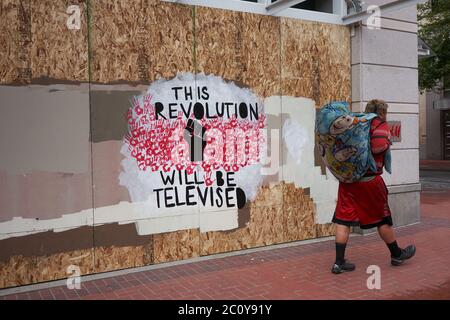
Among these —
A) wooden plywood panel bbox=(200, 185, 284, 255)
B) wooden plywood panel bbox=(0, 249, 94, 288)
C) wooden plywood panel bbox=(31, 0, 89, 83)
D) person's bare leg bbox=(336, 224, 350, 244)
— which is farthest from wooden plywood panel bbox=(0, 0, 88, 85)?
person's bare leg bbox=(336, 224, 350, 244)

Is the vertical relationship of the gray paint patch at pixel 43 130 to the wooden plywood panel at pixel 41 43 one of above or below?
below

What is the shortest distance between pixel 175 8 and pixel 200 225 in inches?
109

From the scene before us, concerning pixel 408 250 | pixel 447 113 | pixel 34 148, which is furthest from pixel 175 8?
pixel 447 113

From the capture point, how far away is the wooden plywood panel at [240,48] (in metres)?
5.86

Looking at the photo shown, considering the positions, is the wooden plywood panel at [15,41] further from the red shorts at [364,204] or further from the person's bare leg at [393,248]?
the person's bare leg at [393,248]

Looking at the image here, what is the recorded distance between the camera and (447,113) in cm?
2569

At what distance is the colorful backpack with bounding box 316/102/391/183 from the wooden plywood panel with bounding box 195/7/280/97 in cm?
165

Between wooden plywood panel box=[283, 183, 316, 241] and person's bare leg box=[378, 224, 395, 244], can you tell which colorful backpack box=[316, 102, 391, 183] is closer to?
person's bare leg box=[378, 224, 395, 244]

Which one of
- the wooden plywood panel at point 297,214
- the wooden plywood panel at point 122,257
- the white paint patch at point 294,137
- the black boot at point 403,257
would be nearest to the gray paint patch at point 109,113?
the wooden plywood panel at point 122,257

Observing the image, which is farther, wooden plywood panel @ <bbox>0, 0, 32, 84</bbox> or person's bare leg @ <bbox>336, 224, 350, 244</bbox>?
person's bare leg @ <bbox>336, 224, 350, 244</bbox>

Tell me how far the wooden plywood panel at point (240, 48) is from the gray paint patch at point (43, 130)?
169 centimetres

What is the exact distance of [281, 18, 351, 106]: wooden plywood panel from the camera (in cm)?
650

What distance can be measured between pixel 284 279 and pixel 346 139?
5.44 ft
